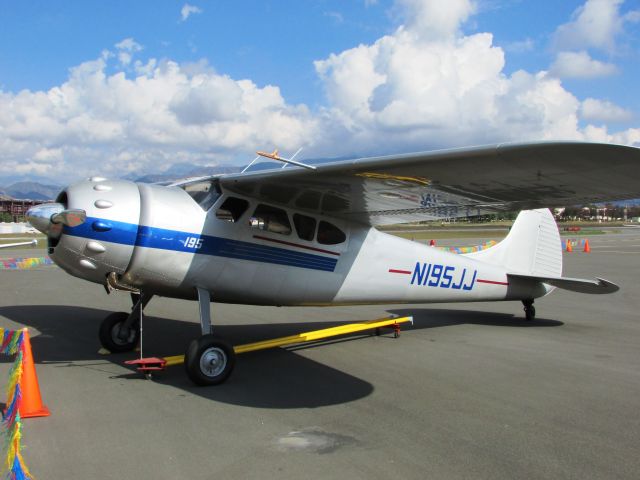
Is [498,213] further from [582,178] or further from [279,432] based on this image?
[279,432]

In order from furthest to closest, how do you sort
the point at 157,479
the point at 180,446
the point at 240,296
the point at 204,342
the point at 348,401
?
the point at 240,296
the point at 204,342
the point at 348,401
the point at 180,446
the point at 157,479

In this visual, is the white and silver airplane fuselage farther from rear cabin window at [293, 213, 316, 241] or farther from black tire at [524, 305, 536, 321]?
black tire at [524, 305, 536, 321]

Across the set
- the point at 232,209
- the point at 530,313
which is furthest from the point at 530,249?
the point at 232,209

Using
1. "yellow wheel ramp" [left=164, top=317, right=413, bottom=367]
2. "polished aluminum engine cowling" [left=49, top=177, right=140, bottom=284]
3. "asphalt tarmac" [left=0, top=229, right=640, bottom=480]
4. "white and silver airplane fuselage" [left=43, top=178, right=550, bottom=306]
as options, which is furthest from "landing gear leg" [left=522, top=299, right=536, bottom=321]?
"polished aluminum engine cowling" [left=49, top=177, right=140, bottom=284]

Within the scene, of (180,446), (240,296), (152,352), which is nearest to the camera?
(180,446)

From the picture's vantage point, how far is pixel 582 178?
4.62 metres

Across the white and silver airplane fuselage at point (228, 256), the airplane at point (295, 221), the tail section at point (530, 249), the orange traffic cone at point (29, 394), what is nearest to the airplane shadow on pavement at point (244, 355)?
the airplane at point (295, 221)

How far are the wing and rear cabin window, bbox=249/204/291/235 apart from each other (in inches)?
5.4

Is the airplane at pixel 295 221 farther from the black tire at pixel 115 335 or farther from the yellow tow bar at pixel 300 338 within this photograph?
the yellow tow bar at pixel 300 338

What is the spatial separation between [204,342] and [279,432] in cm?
180

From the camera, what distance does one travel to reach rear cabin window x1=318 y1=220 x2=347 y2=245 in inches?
293

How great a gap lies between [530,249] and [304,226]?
213 inches

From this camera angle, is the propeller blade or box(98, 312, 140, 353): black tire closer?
the propeller blade

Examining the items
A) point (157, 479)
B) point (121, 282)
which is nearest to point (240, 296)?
point (121, 282)
